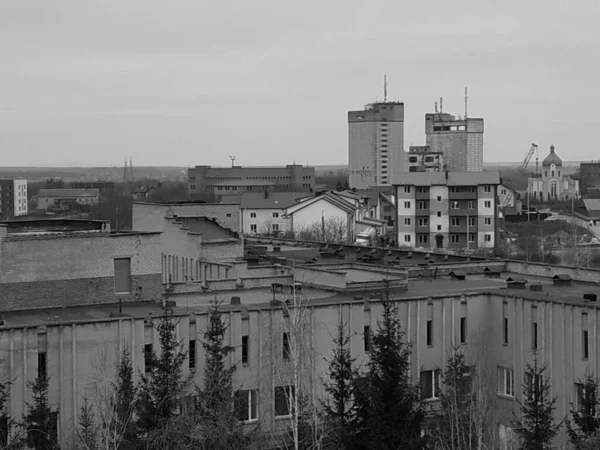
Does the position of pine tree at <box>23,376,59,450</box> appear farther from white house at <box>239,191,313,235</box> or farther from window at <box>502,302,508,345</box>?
white house at <box>239,191,313,235</box>

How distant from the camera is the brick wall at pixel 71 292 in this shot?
35.4 meters

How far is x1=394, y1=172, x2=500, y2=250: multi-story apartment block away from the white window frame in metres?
78.9

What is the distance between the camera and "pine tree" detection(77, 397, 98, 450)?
2598 cm

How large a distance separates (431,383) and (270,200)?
98339mm

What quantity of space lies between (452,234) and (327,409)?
89.4m

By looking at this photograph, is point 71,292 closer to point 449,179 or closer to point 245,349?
point 245,349

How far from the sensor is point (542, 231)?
139 m

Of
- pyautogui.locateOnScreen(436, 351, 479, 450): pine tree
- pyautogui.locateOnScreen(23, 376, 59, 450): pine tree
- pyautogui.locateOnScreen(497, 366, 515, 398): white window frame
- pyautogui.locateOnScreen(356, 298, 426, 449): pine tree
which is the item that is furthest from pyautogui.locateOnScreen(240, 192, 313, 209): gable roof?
pyautogui.locateOnScreen(23, 376, 59, 450): pine tree

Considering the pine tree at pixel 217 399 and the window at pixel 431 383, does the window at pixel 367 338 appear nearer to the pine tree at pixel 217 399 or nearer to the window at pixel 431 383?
the window at pixel 431 383

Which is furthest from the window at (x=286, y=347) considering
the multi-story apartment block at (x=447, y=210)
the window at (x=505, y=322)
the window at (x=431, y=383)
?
the multi-story apartment block at (x=447, y=210)

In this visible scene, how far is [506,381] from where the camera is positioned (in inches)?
1398

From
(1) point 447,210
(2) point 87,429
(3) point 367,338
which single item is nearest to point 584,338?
(3) point 367,338

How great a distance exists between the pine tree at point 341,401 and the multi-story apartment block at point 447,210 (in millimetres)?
83757

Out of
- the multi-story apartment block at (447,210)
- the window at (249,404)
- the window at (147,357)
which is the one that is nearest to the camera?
the window at (147,357)
